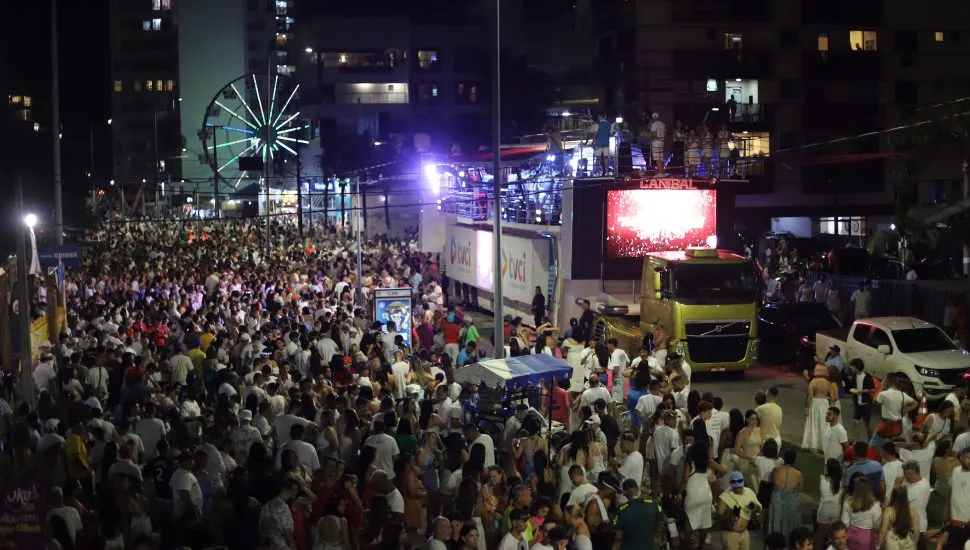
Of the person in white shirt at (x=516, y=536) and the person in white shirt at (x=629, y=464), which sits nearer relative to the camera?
the person in white shirt at (x=516, y=536)

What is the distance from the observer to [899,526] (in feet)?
30.5

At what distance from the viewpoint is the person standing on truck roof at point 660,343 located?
58.4ft

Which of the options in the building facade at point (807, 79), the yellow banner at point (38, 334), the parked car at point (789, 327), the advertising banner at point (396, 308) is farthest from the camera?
the building facade at point (807, 79)

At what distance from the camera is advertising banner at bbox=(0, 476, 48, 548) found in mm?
8688

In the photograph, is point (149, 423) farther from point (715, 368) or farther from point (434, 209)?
point (434, 209)

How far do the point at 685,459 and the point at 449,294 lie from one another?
2547cm

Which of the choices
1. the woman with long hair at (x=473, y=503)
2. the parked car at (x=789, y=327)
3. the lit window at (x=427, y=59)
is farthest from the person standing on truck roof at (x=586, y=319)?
the lit window at (x=427, y=59)

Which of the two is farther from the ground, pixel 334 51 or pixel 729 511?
pixel 334 51

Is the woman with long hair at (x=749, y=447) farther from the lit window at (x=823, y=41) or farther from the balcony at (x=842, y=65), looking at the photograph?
the lit window at (x=823, y=41)

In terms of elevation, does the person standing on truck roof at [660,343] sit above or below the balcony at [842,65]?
below

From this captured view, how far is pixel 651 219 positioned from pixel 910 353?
6870 mm

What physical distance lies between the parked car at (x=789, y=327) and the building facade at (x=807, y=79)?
29.1 metres

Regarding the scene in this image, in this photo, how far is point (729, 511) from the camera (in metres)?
9.84

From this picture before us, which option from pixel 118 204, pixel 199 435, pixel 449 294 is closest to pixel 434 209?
pixel 449 294
